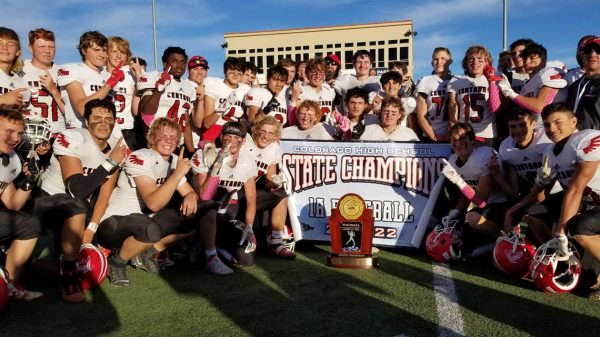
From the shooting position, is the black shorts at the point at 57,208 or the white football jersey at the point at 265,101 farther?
the white football jersey at the point at 265,101

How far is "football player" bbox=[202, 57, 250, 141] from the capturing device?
5.63 m

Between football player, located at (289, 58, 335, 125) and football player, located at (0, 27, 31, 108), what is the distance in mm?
2982

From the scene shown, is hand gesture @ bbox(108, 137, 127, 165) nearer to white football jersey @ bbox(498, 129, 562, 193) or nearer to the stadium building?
white football jersey @ bbox(498, 129, 562, 193)

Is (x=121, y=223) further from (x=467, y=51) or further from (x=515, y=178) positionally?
(x=467, y=51)

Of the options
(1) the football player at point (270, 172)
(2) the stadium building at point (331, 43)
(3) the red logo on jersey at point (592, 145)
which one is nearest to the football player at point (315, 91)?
(1) the football player at point (270, 172)

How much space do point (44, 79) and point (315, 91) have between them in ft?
10.5

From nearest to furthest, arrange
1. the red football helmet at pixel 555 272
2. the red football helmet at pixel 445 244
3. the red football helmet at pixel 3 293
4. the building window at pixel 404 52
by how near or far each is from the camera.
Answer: the red football helmet at pixel 3 293
the red football helmet at pixel 555 272
the red football helmet at pixel 445 244
the building window at pixel 404 52

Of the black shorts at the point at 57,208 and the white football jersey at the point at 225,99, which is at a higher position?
the white football jersey at the point at 225,99

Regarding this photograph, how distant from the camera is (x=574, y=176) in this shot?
380 centimetres

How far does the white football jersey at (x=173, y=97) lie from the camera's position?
17.5ft

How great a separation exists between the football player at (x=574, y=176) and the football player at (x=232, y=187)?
2678mm

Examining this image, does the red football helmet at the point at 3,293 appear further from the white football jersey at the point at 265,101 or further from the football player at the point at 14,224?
the white football jersey at the point at 265,101

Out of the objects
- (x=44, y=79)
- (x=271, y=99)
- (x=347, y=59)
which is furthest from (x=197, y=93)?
(x=347, y=59)

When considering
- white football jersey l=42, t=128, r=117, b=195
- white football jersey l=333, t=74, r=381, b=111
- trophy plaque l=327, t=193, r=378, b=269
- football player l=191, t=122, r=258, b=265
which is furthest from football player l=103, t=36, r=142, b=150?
white football jersey l=333, t=74, r=381, b=111
